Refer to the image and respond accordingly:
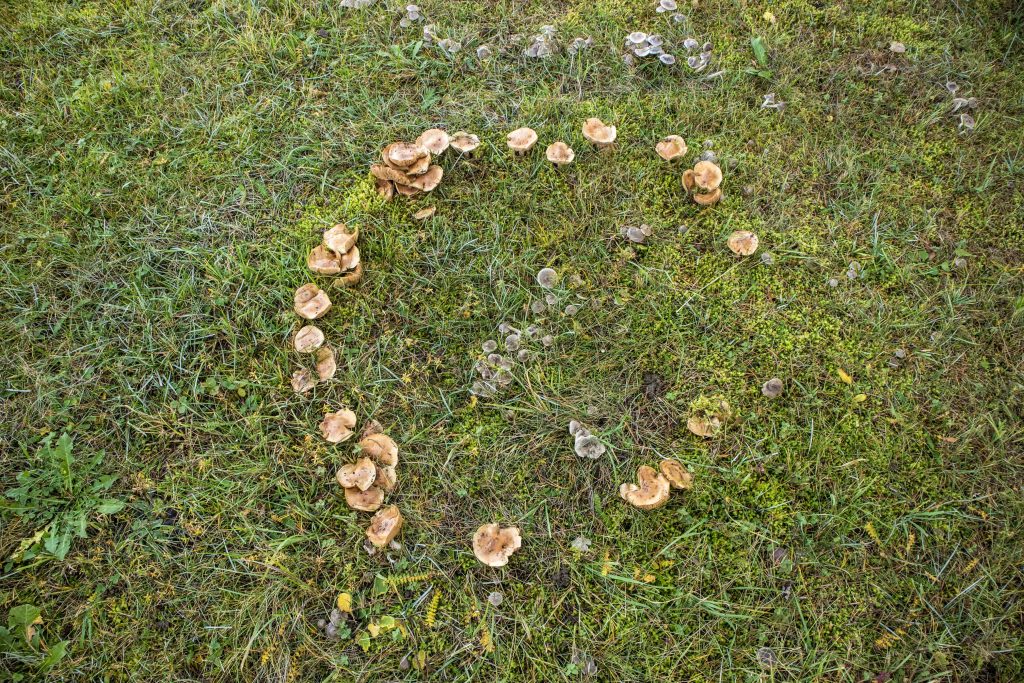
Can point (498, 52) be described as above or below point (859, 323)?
above

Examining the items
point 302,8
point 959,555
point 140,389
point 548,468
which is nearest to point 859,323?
point 959,555

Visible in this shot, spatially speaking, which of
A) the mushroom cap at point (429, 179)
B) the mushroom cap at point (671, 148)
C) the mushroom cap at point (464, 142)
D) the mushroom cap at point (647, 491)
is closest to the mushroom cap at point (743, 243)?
the mushroom cap at point (671, 148)

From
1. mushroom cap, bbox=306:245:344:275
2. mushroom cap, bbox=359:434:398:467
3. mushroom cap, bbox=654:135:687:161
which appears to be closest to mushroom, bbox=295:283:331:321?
mushroom cap, bbox=306:245:344:275

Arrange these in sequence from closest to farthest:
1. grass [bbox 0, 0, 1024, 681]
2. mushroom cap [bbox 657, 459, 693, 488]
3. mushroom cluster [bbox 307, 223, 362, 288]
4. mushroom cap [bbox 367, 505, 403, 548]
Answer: grass [bbox 0, 0, 1024, 681]
mushroom cap [bbox 367, 505, 403, 548]
mushroom cap [bbox 657, 459, 693, 488]
mushroom cluster [bbox 307, 223, 362, 288]

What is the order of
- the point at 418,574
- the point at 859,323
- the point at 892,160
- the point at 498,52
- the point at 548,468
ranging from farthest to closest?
1. the point at 498,52
2. the point at 892,160
3. the point at 859,323
4. the point at 548,468
5. the point at 418,574

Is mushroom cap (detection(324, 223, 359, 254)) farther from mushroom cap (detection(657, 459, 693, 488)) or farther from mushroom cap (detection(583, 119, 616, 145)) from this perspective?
mushroom cap (detection(657, 459, 693, 488))

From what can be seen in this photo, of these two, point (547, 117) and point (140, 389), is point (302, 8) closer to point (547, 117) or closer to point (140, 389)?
point (547, 117)

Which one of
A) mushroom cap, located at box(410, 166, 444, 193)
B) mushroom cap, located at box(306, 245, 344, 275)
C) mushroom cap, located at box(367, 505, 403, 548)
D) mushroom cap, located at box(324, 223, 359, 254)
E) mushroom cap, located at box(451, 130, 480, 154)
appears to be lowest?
mushroom cap, located at box(367, 505, 403, 548)
